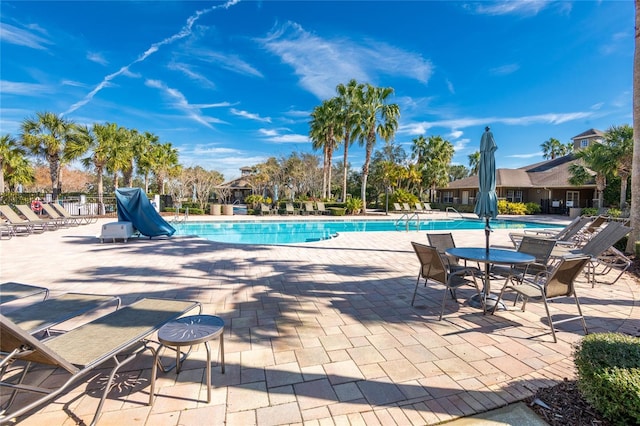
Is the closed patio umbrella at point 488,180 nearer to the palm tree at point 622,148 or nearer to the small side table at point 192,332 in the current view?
the small side table at point 192,332

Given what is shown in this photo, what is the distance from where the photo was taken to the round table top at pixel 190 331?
77.8 inches

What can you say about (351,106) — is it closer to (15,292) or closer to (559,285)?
(559,285)

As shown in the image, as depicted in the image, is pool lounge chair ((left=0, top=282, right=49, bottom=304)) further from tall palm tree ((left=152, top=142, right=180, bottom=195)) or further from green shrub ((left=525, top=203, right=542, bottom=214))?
green shrub ((left=525, top=203, right=542, bottom=214))

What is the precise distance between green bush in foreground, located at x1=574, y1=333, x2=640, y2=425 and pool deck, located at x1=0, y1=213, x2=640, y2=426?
442 mm

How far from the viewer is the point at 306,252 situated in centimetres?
809

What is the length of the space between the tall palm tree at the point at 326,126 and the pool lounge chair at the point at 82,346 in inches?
878

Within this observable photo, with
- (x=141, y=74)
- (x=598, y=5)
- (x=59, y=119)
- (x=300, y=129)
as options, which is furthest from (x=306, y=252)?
(x=300, y=129)

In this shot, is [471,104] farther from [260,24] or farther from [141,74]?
[141,74]

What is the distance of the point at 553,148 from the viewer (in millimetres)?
41719

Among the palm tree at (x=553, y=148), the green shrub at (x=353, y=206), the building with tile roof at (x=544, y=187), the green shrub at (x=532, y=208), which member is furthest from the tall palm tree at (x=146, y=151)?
the palm tree at (x=553, y=148)

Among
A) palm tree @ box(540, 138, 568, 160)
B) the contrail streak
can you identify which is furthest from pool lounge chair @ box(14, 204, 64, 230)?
palm tree @ box(540, 138, 568, 160)

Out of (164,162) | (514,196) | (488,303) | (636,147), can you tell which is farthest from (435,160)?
(488,303)

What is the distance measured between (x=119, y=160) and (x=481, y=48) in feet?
75.1

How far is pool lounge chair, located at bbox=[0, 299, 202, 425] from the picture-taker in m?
1.72
